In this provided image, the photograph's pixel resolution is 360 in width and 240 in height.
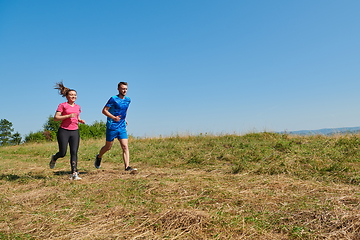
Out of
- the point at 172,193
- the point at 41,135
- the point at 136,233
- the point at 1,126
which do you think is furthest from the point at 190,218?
the point at 1,126

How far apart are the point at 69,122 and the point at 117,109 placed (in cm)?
118

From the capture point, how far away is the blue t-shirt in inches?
266

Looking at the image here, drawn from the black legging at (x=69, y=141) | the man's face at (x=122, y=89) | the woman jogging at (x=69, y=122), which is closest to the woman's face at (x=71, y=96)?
the woman jogging at (x=69, y=122)

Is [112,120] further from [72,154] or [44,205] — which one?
[44,205]

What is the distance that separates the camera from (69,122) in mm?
6266

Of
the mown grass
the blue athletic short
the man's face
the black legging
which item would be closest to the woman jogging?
the black legging

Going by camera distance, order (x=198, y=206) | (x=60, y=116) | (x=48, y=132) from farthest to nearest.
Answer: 1. (x=48, y=132)
2. (x=60, y=116)
3. (x=198, y=206)

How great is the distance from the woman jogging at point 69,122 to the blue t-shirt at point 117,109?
29.8 inches

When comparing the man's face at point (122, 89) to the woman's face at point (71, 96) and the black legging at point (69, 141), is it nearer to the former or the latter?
the woman's face at point (71, 96)

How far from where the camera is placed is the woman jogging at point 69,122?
242 inches

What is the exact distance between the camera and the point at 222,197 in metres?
4.02

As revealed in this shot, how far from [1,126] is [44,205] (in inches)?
2267

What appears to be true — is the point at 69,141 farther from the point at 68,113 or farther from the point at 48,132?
the point at 48,132

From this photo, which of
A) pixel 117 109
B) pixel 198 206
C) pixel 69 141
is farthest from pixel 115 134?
pixel 198 206
